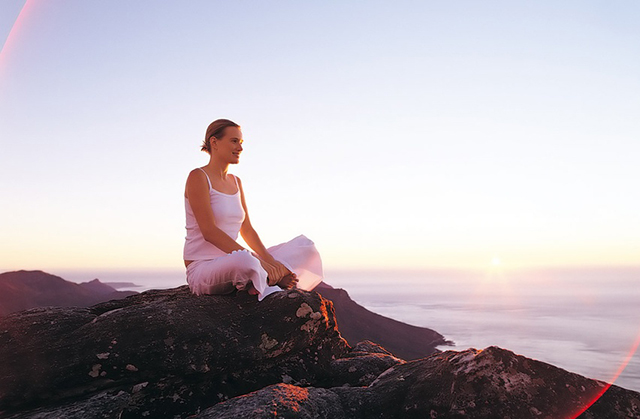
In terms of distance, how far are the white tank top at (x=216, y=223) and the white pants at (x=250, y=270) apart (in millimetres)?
135

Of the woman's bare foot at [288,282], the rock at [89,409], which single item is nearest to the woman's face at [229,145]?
the woman's bare foot at [288,282]

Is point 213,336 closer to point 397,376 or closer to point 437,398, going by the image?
point 397,376

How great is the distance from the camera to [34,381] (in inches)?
186

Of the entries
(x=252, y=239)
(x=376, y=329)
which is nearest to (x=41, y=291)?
(x=376, y=329)

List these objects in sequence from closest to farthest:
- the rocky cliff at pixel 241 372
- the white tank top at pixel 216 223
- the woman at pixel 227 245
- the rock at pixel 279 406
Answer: the rock at pixel 279 406 → the rocky cliff at pixel 241 372 → the woman at pixel 227 245 → the white tank top at pixel 216 223

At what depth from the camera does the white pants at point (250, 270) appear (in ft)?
19.6

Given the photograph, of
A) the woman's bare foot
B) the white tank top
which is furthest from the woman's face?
the woman's bare foot

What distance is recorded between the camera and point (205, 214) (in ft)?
20.9

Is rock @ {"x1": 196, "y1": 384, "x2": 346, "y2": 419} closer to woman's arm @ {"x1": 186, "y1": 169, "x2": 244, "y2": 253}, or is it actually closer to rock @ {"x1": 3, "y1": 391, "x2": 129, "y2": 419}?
rock @ {"x1": 3, "y1": 391, "x2": 129, "y2": 419}

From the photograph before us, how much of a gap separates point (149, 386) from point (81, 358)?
0.80m

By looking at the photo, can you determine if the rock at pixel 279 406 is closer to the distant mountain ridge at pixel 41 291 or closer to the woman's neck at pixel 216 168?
the woman's neck at pixel 216 168

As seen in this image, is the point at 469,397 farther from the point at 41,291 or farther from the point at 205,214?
the point at 41,291

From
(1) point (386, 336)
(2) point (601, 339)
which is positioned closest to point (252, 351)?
(1) point (386, 336)

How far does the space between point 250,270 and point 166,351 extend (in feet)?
4.66
